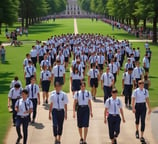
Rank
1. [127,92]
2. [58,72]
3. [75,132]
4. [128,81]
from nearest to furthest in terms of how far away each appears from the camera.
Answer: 1. [75,132]
2. [128,81]
3. [127,92]
4. [58,72]

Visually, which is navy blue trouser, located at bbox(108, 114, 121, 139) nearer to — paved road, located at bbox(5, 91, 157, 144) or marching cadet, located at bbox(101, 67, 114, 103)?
paved road, located at bbox(5, 91, 157, 144)

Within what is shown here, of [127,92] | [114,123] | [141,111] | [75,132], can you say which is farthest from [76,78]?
[114,123]

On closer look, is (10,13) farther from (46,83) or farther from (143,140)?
(143,140)

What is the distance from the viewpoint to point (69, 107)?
18000 millimetres

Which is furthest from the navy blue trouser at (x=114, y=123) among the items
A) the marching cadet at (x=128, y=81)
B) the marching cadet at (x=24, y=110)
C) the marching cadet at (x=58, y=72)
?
the marching cadet at (x=58, y=72)

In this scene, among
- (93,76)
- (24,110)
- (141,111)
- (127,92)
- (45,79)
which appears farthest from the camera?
(93,76)

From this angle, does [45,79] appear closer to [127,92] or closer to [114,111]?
[127,92]

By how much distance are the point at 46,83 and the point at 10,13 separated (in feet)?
81.5

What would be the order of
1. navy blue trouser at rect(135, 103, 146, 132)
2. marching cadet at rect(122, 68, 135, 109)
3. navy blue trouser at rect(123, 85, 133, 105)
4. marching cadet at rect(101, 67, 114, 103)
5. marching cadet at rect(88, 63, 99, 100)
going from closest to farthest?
navy blue trouser at rect(135, 103, 146, 132), marching cadet at rect(101, 67, 114, 103), marching cadet at rect(122, 68, 135, 109), navy blue trouser at rect(123, 85, 133, 105), marching cadet at rect(88, 63, 99, 100)

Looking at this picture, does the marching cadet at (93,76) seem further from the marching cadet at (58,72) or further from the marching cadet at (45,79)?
the marching cadet at (45,79)

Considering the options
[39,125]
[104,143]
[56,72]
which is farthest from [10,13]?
[104,143]

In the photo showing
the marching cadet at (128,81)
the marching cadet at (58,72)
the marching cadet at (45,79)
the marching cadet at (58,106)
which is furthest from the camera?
the marching cadet at (58,72)

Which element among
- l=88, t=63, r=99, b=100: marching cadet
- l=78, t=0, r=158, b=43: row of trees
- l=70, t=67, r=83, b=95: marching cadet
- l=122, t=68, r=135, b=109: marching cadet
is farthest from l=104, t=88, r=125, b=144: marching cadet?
l=78, t=0, r=158, b=43: row of trees

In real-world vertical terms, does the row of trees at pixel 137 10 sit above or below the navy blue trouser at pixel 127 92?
above
